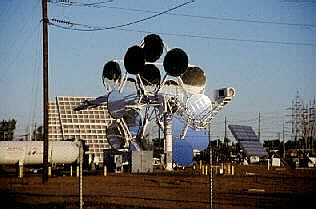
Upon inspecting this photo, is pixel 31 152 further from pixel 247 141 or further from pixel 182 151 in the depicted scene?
pixel 247 141

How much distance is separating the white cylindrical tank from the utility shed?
498cm

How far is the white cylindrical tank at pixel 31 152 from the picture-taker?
134ft

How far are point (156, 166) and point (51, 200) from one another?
31.6m

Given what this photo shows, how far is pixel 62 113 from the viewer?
6069 centimetres

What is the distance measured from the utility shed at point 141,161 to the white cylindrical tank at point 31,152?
4.98 meters

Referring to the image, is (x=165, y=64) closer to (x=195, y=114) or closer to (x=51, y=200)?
(x=195, y=114)

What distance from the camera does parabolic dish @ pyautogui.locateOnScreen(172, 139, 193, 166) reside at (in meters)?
48.8

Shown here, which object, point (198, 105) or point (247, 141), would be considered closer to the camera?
point (198, 105)

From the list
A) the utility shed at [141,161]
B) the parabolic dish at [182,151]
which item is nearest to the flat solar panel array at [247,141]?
the parabolic dish at [182,151]

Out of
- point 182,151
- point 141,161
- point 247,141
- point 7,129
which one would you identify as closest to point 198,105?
point 182,151

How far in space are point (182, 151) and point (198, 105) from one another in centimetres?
472

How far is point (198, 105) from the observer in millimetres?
46750

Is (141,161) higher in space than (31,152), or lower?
lower

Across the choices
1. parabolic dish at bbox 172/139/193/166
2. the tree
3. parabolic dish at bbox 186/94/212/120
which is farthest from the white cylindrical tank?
the tree
